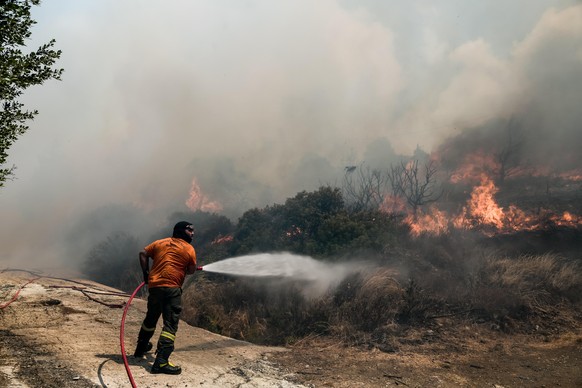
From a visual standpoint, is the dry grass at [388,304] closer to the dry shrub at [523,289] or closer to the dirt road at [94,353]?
the dry shrub at [523,289]

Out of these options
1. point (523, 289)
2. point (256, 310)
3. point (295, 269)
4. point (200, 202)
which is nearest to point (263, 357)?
point (256, 310)

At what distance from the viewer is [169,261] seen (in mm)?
5355

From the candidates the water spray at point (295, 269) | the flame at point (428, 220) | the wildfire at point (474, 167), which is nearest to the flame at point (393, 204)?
the flame at point (428, 220)

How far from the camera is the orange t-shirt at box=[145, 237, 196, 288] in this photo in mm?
5277

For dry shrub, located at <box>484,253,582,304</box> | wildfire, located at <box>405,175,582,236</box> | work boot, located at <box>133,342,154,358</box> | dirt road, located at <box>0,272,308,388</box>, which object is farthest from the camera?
wildfire, located at <box>405,175,582,236</box>

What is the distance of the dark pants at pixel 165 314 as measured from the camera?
16.4 ft

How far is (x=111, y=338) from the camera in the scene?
Answer: 6.45 m

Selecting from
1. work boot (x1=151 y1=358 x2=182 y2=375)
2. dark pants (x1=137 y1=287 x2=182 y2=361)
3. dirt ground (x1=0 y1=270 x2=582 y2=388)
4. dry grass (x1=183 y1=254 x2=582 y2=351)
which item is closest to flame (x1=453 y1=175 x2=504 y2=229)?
dry grass (x1=183 y1=254 x2=582 y2=351)

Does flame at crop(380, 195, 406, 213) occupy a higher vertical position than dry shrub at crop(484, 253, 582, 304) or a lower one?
higher

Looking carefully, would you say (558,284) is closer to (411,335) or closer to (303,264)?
(411,335)

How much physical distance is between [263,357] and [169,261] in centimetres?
262

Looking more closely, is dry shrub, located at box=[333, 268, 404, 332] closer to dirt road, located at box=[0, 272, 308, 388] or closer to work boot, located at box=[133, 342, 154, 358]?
dirt road, located at box=[0, 272, 308, 388]

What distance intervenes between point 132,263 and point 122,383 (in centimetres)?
1493

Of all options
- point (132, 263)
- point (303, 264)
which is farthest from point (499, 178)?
point (132, 263)
